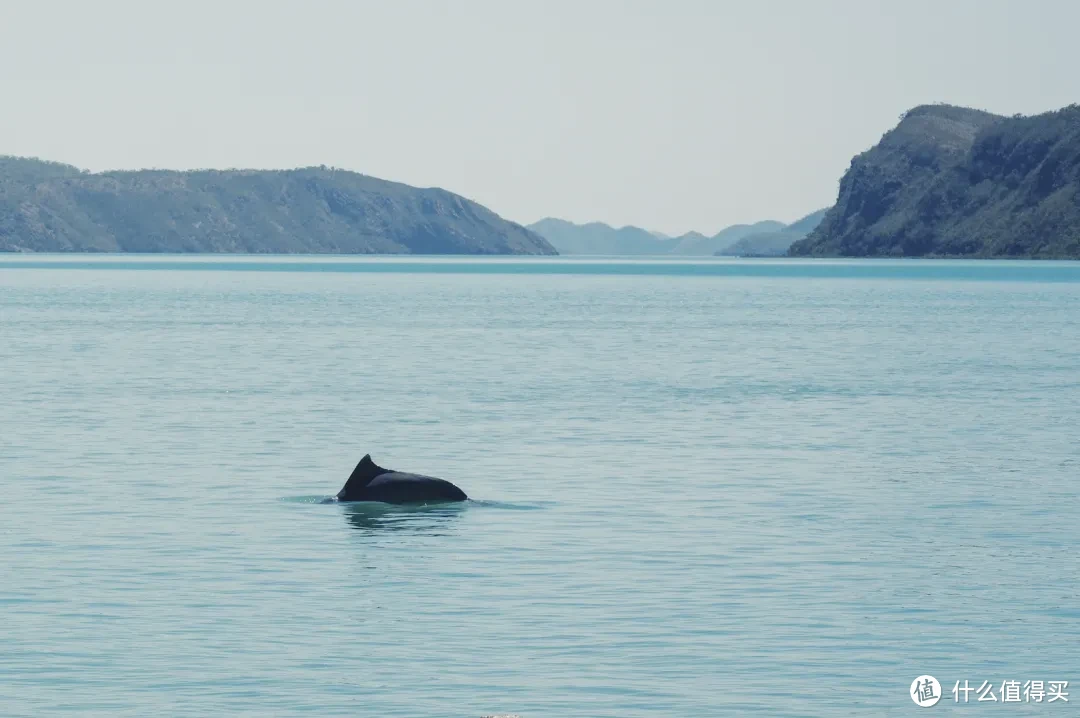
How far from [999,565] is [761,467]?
1480 centimetres

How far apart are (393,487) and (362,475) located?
70 centimetres

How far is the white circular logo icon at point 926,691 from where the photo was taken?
2077cm

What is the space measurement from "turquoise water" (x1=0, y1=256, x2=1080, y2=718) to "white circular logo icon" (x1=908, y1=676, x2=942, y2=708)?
0.73 ft

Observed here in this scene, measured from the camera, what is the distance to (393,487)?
1437 inches

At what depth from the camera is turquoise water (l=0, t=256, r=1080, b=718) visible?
21.7 meters

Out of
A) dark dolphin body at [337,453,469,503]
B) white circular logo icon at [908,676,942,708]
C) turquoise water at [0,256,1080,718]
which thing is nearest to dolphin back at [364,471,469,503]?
dark dolphin body at [337,453,469,503]

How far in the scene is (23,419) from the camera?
186 ft

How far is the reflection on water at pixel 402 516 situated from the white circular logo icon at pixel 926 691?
43.1 feet

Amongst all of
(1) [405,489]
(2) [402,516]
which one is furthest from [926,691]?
(1) [405,489]

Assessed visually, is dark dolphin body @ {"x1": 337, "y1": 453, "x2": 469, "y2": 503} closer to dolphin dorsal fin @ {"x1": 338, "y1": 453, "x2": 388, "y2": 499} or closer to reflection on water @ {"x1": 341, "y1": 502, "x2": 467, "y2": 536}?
dolphin dorsal fin @ {"x1": 338, "y1": 453, "x2": 388, "y2": 499}

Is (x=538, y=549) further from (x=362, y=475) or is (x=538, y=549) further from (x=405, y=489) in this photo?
(x=362, y=475)

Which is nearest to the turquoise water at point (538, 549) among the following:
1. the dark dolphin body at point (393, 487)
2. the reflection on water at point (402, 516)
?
the reflection on water at point (402, 516)

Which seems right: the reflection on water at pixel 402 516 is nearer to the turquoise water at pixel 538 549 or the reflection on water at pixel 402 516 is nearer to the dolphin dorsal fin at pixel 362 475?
the turquoise water at pixel 538 549

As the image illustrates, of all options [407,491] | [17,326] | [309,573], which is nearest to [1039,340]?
[17,326]
